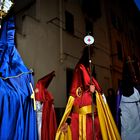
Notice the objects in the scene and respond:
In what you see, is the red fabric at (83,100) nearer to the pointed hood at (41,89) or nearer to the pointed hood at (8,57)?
the pointed hood at (41,89)

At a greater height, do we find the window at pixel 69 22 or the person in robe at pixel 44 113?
the window at pixel 69 22

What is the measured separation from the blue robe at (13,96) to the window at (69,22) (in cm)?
380

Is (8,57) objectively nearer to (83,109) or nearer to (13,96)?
(13,96)

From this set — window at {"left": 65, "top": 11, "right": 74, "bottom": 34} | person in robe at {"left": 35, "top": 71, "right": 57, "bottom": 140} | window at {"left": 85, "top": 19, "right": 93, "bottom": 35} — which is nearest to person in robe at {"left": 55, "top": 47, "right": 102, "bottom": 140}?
person in robe at {"left": 35, "top": 71, "right": 57, "bottom": 140}

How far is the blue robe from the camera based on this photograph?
7.48 ft

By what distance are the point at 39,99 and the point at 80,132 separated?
880 mm

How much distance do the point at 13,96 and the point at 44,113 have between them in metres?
0.83

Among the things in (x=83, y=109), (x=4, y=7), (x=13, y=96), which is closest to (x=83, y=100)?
(x=83, y=109)

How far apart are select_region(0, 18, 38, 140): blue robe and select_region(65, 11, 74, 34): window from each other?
3.80 metres

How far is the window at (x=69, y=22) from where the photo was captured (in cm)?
651

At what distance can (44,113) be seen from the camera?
3078 mm

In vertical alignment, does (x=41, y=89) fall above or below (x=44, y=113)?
above

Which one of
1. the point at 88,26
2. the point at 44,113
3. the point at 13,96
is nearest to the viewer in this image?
the point at 13,96

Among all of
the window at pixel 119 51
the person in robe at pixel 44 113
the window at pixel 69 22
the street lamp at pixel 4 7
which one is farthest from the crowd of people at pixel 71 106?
the window at pixel 119 51
